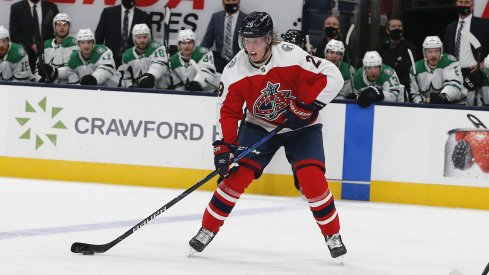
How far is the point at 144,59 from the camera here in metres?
9.14

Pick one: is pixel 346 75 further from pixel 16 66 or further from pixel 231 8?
pixel 16 66

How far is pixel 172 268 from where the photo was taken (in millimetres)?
4336

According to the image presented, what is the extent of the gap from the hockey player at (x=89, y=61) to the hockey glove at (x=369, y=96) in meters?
2.17

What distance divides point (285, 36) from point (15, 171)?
2443 millimetres

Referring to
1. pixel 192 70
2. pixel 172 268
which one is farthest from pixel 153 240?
pixel 192 70

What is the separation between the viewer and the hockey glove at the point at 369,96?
798 cm

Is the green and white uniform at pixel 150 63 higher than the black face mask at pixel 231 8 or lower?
lower

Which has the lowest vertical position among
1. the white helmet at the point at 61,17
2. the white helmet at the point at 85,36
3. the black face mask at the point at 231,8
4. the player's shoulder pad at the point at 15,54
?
the player's shoulder pad at the point at 15,54

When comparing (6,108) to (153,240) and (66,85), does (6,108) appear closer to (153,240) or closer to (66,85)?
(66,85)

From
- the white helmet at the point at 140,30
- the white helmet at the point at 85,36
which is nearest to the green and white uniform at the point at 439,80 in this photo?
the white helmet at the point at 140,30

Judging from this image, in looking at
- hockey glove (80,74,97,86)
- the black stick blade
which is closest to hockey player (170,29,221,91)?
hockey glove (80,74,97,86)

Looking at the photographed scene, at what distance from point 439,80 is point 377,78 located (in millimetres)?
545

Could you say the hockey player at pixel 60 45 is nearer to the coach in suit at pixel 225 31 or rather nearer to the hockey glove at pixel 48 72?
the hockey glove at pixel 48 72

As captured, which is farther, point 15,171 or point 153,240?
point 15,171
